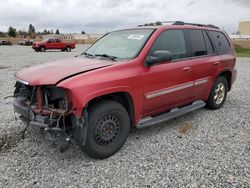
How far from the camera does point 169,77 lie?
14.1 feet

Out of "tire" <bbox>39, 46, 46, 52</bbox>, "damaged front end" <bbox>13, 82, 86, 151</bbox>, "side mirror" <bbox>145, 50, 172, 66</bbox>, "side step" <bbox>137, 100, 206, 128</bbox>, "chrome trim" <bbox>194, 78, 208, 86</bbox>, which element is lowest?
"side step" <bbox>137, 100, 206, 128</bbox>

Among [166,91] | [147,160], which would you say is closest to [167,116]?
[166,91]

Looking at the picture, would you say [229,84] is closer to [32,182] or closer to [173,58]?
[173,58]

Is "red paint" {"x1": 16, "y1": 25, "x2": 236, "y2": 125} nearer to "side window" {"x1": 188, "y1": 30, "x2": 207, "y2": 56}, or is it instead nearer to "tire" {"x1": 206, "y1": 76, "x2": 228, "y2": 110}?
"side window" {"x1": 188, "y1": 30, "x2": 207, "y2": 56}

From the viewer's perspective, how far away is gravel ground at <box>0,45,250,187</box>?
10.2 feet

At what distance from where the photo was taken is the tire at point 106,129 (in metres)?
3.39

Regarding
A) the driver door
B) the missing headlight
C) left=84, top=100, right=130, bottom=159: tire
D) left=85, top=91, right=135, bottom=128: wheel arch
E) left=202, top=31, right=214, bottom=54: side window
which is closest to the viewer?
the missing headlight

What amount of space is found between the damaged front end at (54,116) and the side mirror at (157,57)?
1.44 metres

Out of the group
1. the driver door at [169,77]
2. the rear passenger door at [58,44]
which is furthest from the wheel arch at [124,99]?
the rear passenger door at [58,44]

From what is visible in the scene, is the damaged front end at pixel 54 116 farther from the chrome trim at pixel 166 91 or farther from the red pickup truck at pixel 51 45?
the red pickup truck at pixel 51 45

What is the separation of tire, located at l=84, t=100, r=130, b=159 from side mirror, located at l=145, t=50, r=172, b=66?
0.85m

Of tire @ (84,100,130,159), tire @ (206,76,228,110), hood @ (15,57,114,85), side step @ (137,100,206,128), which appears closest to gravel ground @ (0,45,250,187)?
tire @ (84,100,130,159)

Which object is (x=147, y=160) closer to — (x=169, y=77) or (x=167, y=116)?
(x=167, y=116)

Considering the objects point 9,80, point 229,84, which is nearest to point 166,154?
point 229,84
